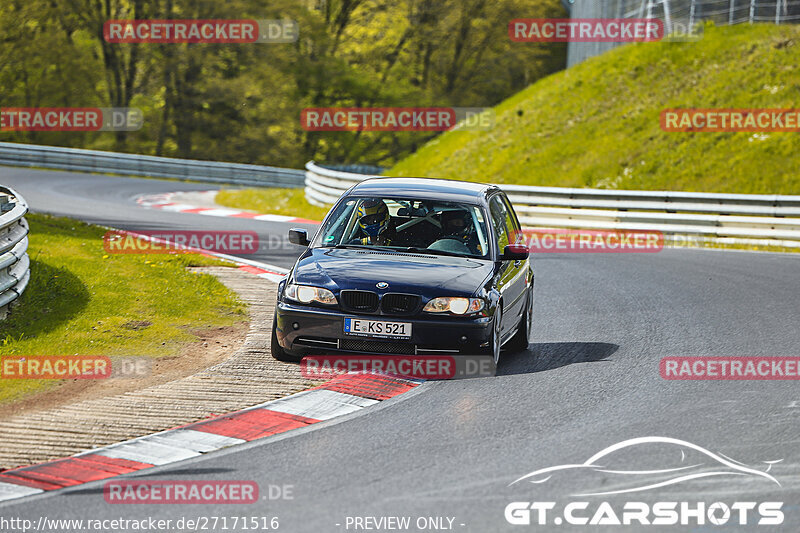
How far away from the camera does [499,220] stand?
10.3 m

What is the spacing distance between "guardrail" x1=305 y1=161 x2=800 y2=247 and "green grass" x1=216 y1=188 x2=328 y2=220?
2746 millimetres

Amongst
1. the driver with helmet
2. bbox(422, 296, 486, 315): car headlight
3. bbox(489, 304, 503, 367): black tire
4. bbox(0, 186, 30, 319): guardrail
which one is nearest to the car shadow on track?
bbox(489, 304, 503, 367): black tire

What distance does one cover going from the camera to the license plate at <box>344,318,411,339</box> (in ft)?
28.2

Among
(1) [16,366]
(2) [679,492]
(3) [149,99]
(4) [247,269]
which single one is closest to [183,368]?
(1) [16,366]

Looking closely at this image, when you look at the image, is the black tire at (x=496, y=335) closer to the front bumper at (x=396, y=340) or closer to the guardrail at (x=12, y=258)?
the front bumper at (x=396, y=340)

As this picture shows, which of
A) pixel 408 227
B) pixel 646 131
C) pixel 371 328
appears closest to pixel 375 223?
pixel 408 227

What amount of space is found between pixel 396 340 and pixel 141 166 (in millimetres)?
30636

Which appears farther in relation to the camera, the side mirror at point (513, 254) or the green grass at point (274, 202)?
the green grass at point (274, 202)

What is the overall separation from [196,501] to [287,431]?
4.75ft

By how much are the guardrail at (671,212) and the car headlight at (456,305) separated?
13.9 meters

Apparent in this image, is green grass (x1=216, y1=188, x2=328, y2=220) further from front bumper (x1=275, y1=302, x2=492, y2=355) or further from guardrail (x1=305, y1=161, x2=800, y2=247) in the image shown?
front bumper (x1=275, y1=302, x2=492, y2=355)

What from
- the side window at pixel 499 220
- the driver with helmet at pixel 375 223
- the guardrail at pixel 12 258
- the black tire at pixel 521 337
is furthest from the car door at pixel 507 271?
the guardrail at pixel 12 258

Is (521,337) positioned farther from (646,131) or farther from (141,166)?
(141,166)

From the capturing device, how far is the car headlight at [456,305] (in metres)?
8.64
